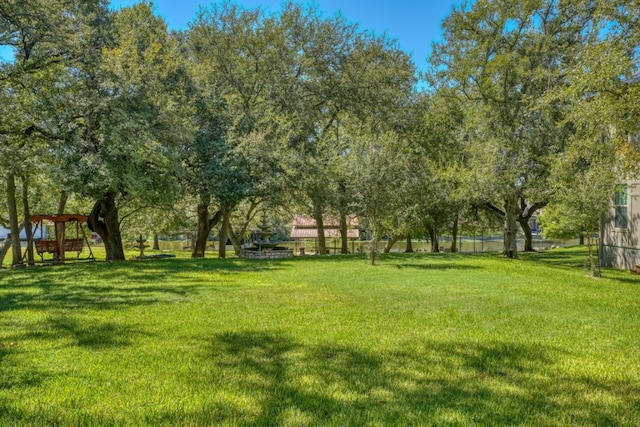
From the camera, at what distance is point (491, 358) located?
14.8ft

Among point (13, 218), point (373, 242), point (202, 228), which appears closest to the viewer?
point (13, 218)

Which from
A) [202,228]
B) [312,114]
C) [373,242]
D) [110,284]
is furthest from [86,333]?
[312,114]

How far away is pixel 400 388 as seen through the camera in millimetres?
3660

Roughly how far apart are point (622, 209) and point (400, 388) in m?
16.6

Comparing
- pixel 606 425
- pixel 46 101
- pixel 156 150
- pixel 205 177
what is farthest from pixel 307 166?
pixel 606 425

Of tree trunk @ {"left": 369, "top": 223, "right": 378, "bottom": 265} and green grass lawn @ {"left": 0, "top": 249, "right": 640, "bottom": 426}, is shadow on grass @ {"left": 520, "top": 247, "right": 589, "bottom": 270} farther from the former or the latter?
green grass lawn @ {"left": 0, "top": 249, "right": 640, "bottom": 426}

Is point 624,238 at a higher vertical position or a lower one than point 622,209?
lower

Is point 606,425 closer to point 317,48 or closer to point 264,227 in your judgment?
point 317,48

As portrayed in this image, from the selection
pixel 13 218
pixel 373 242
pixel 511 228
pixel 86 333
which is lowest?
pixel 86 333

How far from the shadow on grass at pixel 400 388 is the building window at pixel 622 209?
14.3 meters

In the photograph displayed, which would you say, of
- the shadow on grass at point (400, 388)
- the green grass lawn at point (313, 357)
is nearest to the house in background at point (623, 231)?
the green grass lawn at point (313, 357)

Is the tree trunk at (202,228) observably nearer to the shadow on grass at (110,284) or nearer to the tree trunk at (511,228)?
the shadow on grass at (110,284)

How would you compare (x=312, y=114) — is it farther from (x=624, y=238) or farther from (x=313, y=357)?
(x=313, y=357)

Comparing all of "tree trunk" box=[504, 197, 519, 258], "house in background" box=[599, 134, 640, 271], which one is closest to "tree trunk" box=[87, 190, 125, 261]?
"tree trunk" box=[504, 197, 519, 258]
